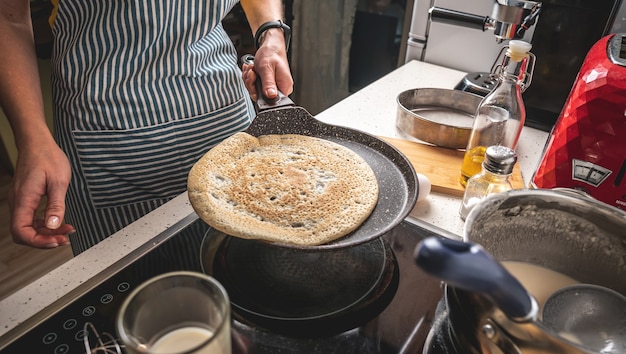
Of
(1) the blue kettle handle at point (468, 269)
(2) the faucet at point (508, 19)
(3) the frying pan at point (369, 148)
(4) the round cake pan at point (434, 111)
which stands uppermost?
(2) the faucet at point (508, 19)

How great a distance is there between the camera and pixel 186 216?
0.78 metres

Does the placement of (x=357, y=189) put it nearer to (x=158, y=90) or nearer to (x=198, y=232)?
(x=198, y=232)

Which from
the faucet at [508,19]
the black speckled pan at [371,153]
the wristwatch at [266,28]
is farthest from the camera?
the wristwatch at [266,28]

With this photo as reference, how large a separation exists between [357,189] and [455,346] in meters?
0.28

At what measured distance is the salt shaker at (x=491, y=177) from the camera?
2.32ft

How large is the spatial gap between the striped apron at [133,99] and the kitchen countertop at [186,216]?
0.49ft

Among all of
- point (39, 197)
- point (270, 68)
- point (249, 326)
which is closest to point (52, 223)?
point (39, 197)

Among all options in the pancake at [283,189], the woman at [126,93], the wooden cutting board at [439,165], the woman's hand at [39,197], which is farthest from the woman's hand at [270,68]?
the woman's hand at [39,197]

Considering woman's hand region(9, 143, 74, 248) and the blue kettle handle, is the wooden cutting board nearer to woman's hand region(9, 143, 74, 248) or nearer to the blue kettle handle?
the blue kettle handle

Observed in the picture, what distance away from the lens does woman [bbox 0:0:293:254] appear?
0.83 meters

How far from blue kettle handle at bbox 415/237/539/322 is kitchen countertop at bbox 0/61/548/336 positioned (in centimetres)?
42

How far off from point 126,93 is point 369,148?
0.49 m

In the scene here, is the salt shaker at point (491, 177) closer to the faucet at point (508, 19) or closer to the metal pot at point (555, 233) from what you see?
the metal pot at point (555, 233)

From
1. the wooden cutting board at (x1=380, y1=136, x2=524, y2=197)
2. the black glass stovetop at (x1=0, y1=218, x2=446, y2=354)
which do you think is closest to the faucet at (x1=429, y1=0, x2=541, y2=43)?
the wooden cutting board at (x1=380, y1=136, x2=524, y2=197)
